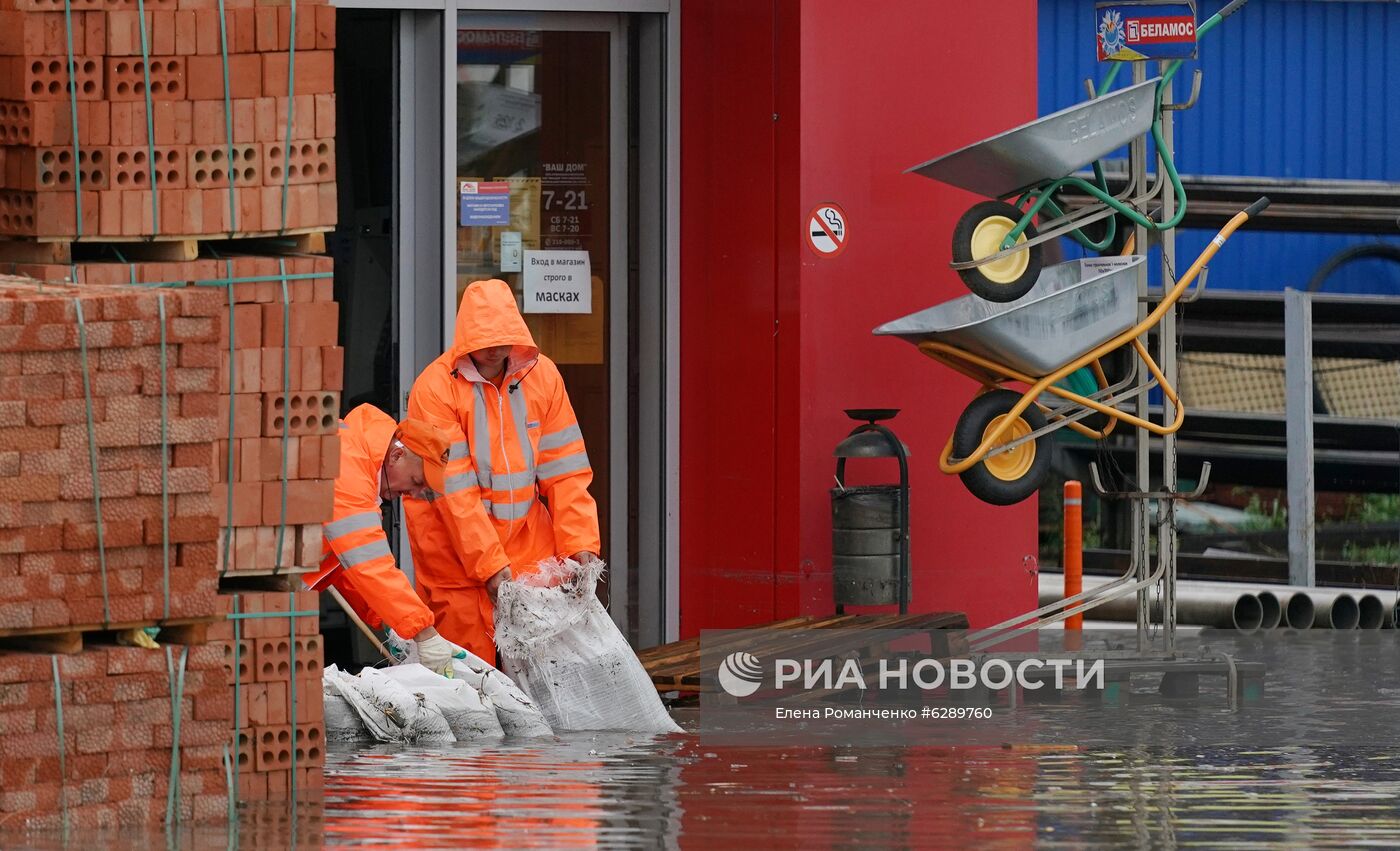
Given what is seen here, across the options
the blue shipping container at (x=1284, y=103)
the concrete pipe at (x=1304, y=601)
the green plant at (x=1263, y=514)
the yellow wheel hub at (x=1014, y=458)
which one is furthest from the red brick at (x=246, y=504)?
the green plant at (x=1263, y=514)

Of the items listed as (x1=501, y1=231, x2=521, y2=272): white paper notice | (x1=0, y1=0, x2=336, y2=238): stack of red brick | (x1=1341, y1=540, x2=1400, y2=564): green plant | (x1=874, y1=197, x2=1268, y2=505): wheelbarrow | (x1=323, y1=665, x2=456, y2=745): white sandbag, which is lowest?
(x1=1341, y1=540, x2=1400, y2=564): green plant

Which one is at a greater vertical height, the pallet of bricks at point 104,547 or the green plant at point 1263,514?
the pallet of bricks at point 104,547

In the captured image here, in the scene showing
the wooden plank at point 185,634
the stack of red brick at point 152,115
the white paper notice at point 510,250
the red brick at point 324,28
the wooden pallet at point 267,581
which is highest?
the red brick at point 324,28

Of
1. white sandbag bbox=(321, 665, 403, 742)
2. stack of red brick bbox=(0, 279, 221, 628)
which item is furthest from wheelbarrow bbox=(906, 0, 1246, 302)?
stack of red brick bbox=(0, 279, 221, 628)

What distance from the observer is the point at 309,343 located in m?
7.14

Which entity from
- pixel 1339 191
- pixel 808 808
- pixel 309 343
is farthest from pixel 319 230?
pixel 1339 191

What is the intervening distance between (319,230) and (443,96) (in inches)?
162

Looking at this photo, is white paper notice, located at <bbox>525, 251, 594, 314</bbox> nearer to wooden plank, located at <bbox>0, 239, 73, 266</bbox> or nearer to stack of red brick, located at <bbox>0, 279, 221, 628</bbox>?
wooden plank, located at <bbox>0, 239, 73, 266</bbox>

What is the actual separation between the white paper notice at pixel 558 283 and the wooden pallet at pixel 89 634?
4694 millimetres

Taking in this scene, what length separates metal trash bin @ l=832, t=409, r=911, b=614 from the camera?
10.7 metres

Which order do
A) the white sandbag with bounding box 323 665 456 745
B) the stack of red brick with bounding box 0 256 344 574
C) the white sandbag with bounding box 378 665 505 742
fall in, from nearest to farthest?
the stack of red brick with bounding box 0 256 344 574 → the white sandbag with bounding box 323 665 456 745 → the white sandbag with bounding box 378 665 505 742

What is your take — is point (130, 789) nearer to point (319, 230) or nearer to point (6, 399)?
point (6, 399)

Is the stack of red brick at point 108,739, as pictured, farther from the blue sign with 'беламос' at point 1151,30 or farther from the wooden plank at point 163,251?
the blue sign with 'беламос' at point 1151,30

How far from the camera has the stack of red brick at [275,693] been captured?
7.11 metres
